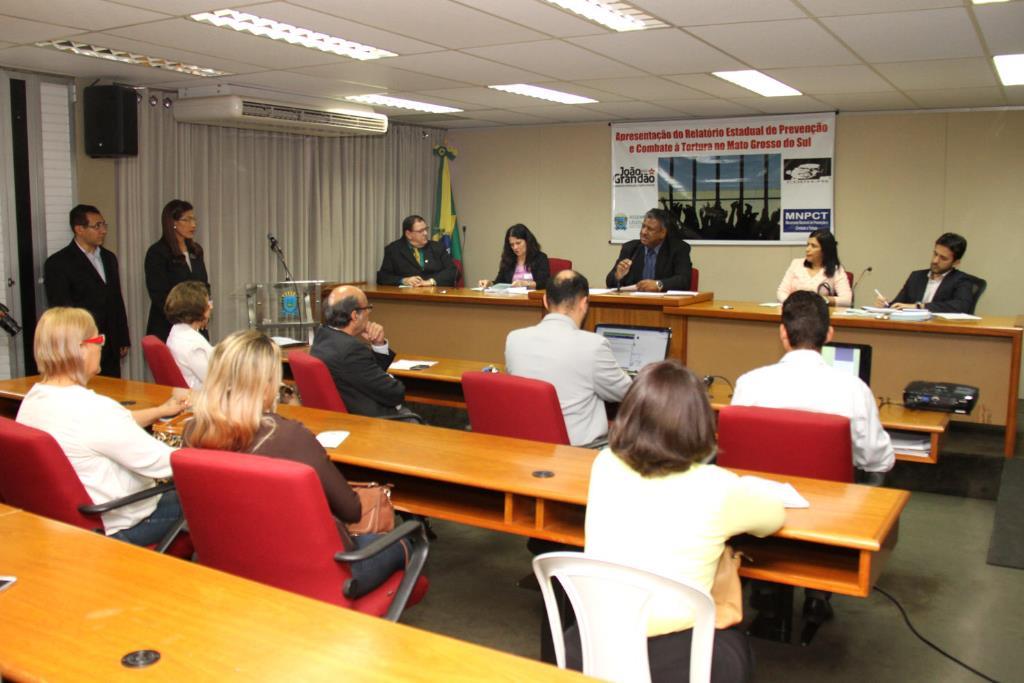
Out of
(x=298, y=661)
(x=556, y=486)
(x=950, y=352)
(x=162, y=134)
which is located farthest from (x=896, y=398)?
(x=162, y=134)

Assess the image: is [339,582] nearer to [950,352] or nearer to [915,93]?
[950,352]

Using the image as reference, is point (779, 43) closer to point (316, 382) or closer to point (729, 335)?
point (729, 335)

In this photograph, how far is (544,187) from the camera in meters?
9.80

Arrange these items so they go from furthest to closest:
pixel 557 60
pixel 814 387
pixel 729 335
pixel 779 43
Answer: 1. pixel 729 335
2. pixel 557 60
3. pixel 779 43
4. pixel 814 387

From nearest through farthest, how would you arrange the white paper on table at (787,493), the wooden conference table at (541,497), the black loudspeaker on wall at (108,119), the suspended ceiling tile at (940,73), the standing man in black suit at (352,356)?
the wooden conference table at (541,497) → the white paper on table at (787,493) → the standing man in black suit at (352,356) → the suspended ceiling tile at (940,73) → the black loudspeaker on wall at (108,119)

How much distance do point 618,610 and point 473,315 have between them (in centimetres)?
477

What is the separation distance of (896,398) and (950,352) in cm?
40

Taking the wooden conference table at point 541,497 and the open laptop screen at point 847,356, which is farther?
the open laptop screen at point 847,356

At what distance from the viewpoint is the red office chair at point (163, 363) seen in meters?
4.80

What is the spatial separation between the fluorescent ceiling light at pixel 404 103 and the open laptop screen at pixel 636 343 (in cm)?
347

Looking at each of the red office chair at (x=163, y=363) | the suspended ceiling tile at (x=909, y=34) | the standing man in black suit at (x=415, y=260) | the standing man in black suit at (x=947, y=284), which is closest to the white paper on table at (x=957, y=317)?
the standing man in black suit at (x=947, y=284)

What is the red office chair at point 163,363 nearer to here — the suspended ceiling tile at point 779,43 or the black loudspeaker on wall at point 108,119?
the black loudspeaker on wall at point 108,119

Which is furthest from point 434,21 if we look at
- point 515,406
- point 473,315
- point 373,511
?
point 373,511

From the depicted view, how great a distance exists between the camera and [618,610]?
6.31 ft
